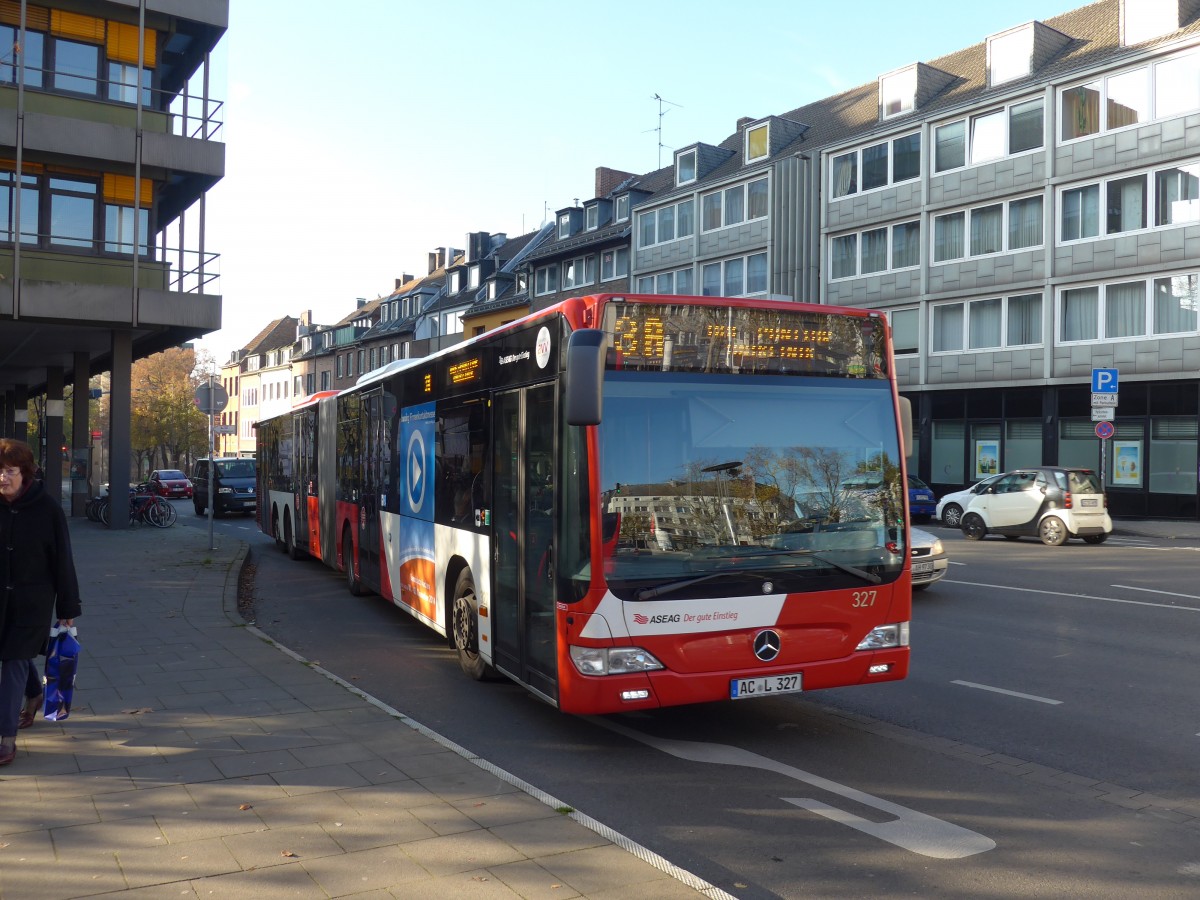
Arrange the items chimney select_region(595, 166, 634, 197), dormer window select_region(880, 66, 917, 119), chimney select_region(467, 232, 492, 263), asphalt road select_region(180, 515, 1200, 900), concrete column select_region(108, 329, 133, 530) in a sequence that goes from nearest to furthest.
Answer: asphalt road select_region(180, 515, 1200, 900), concrete column select_region(108, 329, 133, 530), dormer window select_region(880, 66, 917, 119), chimney select_region(595, 166, 634, 197), chimney select_region(467, 232, 492, 263)

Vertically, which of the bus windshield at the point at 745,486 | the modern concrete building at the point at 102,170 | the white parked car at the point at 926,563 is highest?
the modern concrete building at the point at 102,170

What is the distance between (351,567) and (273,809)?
886cm

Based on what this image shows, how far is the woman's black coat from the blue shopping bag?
24 centimetres

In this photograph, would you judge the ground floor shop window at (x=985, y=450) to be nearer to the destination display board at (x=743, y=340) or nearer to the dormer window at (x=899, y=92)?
the dormer window at (x=899, y=92)

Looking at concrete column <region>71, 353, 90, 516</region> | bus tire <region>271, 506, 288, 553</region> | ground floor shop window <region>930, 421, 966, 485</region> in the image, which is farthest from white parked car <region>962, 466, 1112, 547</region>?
concrete column <region>71, 353, 90, 516</region>

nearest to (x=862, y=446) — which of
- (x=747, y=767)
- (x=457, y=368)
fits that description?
(x=747, y=767)

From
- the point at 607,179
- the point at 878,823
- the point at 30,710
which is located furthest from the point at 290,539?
the point at 607,179

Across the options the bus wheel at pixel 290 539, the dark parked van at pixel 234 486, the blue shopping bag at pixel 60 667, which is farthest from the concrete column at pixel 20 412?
the blue shopping bag at pixel 60 667

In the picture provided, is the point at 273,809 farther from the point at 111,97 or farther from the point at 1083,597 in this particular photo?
the point at 111,97

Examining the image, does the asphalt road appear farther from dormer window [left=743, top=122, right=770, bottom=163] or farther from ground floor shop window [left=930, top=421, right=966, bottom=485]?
dormer window [left=743, top=122, right=770, bottom=163]

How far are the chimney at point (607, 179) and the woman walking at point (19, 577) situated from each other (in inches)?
2125

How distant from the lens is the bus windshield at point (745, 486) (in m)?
6.16

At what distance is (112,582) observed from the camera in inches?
578

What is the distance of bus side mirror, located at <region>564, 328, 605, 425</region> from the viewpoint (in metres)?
5.78
